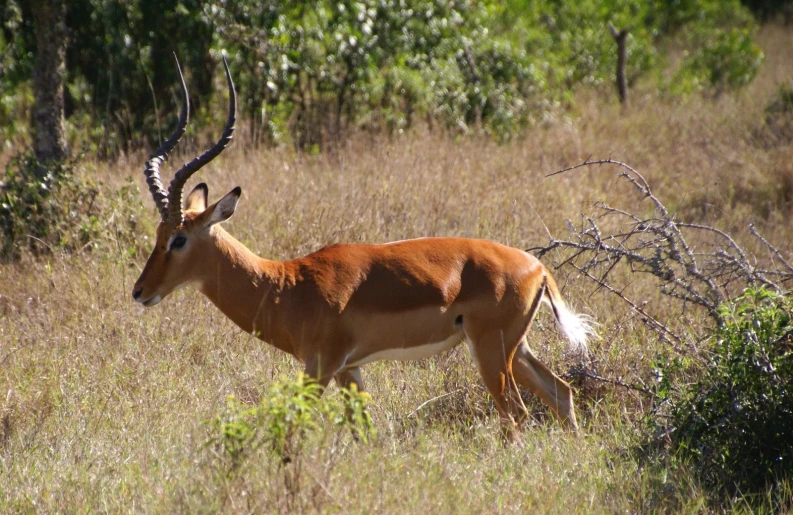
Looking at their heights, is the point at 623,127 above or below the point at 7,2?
below

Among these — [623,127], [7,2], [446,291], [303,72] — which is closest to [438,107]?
[303,72]

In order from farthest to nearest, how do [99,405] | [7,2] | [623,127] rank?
[623,127]
[7,2]
[99,405]

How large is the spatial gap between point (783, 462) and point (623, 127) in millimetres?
7614

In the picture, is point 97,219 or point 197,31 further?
point 197,31

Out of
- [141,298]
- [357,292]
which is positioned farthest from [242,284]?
[357,292]

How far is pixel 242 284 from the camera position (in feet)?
16.7

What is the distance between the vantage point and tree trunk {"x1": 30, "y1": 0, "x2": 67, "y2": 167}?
8.05 metres

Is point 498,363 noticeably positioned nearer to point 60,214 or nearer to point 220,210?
point 220,210

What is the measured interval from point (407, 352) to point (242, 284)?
95 centimetres

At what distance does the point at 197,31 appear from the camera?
33.9 feet

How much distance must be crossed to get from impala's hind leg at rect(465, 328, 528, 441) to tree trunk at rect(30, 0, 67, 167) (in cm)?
462

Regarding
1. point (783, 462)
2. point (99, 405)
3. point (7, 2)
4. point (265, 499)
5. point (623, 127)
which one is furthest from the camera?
point (623, 127)

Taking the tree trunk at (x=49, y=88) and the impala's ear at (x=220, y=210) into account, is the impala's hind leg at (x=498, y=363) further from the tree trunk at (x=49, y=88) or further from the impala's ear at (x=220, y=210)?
the tree trunk at (x=49, y=88)

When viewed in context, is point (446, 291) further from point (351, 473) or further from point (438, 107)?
point (438, 107)
